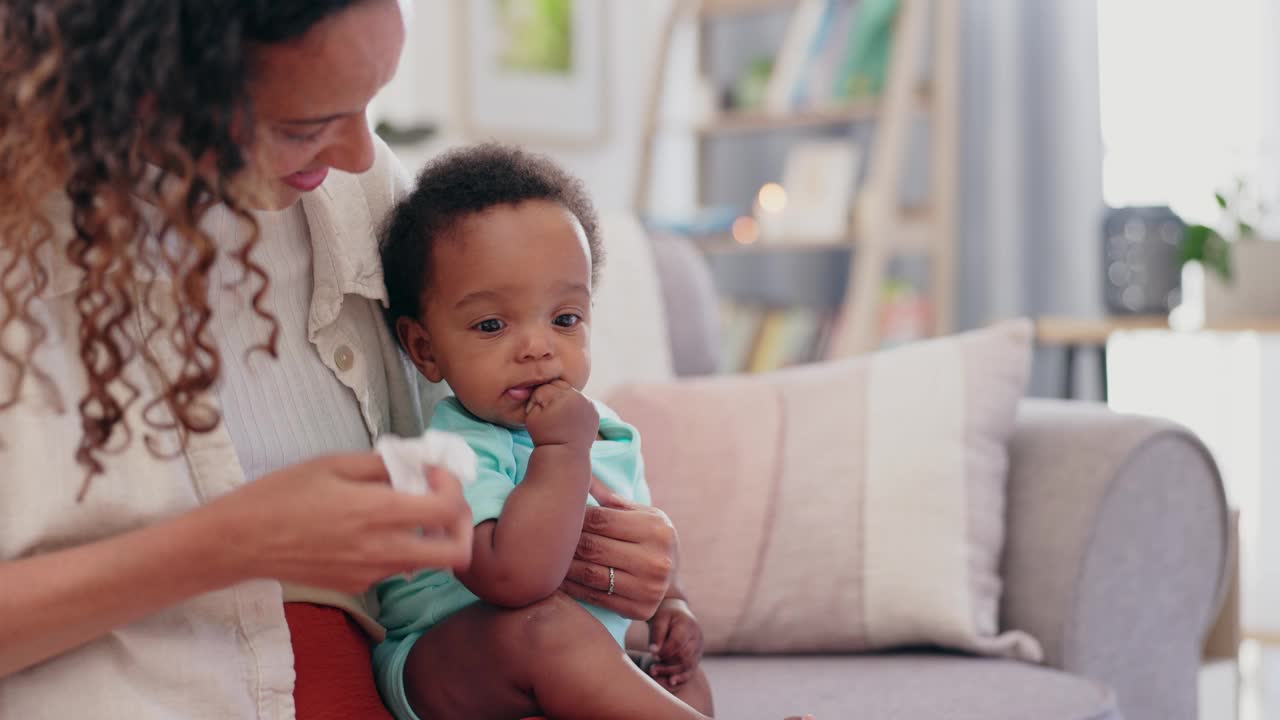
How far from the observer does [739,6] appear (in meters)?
3.95

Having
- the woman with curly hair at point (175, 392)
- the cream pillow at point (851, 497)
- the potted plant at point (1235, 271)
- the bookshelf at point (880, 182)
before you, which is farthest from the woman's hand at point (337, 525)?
the bookshelf at point (880, 182)

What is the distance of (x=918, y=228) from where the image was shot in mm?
3723

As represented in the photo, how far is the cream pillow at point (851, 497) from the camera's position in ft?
5.32

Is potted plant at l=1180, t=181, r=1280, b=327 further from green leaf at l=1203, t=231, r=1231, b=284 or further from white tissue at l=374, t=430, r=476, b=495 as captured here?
white tissue at l=374, t=430, r=476, b=495

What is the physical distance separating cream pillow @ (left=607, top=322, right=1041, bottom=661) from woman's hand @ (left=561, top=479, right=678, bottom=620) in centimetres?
51

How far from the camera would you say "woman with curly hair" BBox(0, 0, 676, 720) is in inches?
31.7

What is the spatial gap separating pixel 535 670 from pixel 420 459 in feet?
0.98

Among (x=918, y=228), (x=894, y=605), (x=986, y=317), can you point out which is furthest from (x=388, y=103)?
(x=894, y=605)

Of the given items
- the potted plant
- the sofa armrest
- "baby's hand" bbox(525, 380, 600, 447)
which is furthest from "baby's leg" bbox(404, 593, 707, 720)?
the potted plant

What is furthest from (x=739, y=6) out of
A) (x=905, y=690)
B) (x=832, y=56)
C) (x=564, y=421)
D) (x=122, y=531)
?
(x=122, y=531)

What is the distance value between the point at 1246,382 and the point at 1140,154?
2.22 feet

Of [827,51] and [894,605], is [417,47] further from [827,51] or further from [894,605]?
[894,605]

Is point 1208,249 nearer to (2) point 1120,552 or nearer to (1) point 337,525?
(2) point 1120,552

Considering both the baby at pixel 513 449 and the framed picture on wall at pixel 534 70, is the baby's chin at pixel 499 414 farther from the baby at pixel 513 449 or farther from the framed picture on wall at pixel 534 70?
the framed picture on wall at pixel 534 70
